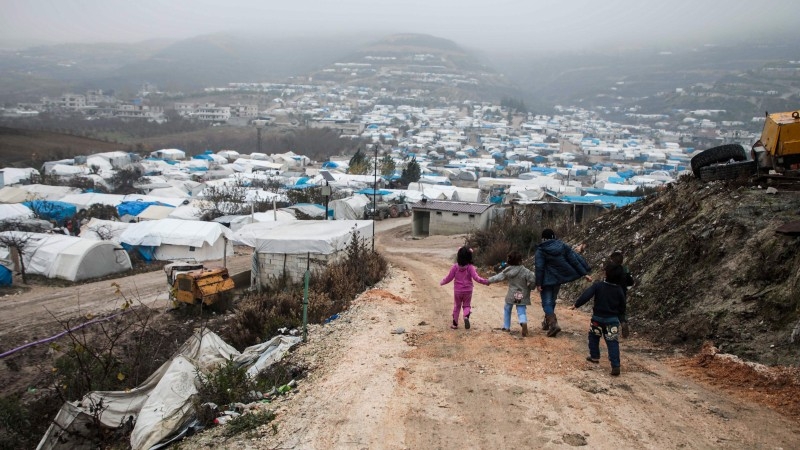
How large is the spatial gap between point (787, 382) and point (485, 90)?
181 meters

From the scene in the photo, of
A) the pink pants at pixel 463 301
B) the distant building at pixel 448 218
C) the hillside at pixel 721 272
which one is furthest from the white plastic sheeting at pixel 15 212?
the hillside at pixel 721 272

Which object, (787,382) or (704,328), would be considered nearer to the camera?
(787,382)

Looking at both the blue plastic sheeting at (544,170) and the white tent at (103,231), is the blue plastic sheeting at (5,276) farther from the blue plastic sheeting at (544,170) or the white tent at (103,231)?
the blue plastic sheeting at (544,170)

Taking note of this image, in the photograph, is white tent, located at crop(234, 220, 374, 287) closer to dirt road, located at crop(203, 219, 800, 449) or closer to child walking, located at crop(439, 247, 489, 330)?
dirt road, located at crop(203, 219, 800, 449)

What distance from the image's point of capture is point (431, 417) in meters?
4.71

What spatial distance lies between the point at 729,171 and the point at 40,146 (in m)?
79.6

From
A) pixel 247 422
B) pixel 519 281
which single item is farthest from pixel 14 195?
pixel 519 281

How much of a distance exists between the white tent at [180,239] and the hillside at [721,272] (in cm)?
1789

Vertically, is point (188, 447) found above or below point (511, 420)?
below

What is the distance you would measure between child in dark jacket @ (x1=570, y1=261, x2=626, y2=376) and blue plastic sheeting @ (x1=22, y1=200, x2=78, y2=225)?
33.0m

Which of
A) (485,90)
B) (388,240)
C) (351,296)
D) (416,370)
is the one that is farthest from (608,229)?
(485,90)

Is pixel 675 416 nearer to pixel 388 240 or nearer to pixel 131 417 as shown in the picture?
pixel 131 417

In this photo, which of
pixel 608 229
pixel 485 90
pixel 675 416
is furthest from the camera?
pixel 485 90

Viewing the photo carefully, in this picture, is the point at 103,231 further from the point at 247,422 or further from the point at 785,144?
the point at 785,144
